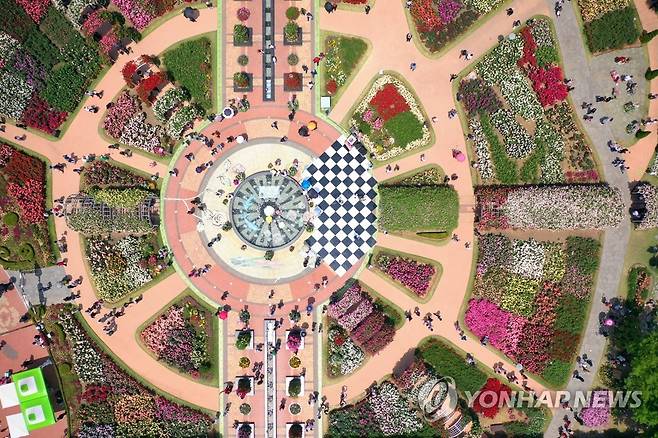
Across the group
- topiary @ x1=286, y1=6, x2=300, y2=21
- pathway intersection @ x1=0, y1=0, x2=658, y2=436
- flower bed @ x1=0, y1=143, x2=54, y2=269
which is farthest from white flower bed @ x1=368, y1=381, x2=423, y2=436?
topiary @ x1=286, y1=6, x2=300, y2=21

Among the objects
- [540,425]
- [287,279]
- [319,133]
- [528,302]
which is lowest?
[540,425]

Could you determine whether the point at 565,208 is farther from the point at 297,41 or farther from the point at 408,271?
the point at 297,41

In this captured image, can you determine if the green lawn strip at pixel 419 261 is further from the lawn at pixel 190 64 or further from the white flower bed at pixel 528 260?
the lawn at pixel 190 64

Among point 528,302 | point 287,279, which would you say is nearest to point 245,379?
point 287,279

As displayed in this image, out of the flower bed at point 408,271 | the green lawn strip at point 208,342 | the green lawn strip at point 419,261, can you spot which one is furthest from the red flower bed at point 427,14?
the green lawn strip at point 208,342

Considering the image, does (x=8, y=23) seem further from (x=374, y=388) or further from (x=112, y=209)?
(x=374, y=388)

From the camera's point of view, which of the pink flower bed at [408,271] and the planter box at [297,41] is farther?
the planter box at [297,41]

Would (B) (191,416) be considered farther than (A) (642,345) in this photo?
Yes
